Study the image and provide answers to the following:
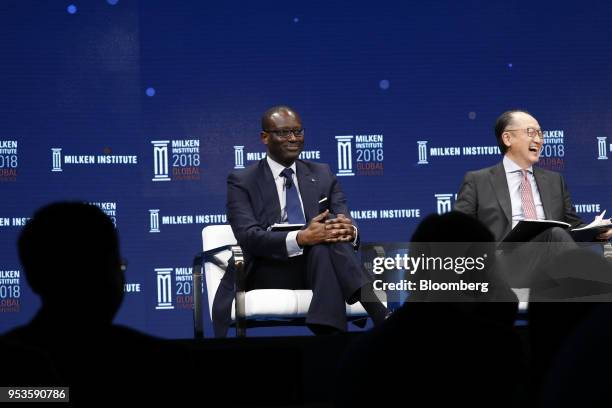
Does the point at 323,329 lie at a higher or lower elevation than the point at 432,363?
lower

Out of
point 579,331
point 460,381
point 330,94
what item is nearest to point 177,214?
point 330,94

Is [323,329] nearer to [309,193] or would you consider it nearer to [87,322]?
[309,193]

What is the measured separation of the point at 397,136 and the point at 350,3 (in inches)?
37.3

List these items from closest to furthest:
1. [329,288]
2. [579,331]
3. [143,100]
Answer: [579,331], [329,288], [143,100]

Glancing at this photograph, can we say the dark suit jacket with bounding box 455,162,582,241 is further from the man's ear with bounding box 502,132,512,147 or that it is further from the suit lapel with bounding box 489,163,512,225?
the man's ear with bounding box 502,132,512,147

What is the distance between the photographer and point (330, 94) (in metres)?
5.73

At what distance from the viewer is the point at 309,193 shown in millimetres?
4238

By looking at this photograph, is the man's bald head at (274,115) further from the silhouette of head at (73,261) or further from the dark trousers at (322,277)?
the silhouette of head at (73,261)

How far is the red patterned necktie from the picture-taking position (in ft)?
14.4

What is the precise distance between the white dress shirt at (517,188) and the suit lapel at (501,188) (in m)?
0.04

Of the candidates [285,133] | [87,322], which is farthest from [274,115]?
[87,322]

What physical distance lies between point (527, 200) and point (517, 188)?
0.08m

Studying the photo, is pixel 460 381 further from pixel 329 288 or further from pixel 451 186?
pixel 451 186

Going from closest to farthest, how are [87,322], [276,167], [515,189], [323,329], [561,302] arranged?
[87,322] < [561,302] < [323,329] < [276,167] < [515,189]
